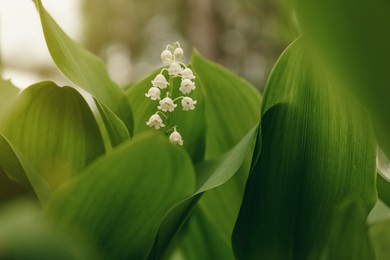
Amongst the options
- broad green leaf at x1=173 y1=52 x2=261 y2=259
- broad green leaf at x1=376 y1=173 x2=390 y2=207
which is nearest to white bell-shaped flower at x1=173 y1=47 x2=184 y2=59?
broad green leaf at x1=173 y1=52 x2=261 y2=259

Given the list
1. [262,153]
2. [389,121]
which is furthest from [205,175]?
[389,121]

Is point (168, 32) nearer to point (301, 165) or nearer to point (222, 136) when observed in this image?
point (222, 136)

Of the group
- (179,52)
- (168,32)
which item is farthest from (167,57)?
(168,32)

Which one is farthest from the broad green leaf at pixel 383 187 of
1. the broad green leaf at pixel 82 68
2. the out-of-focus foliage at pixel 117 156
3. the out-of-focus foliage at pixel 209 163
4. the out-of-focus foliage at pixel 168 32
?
the out-of-focus foliage at pixel 168 32

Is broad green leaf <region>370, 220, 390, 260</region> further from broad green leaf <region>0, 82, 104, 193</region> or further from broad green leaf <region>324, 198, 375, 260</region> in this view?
broad green leaf <region>0, 82, 104, 193</region>

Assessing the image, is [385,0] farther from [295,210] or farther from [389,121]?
[295,210]

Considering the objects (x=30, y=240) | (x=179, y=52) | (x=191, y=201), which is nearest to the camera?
(x=30, y=240)
